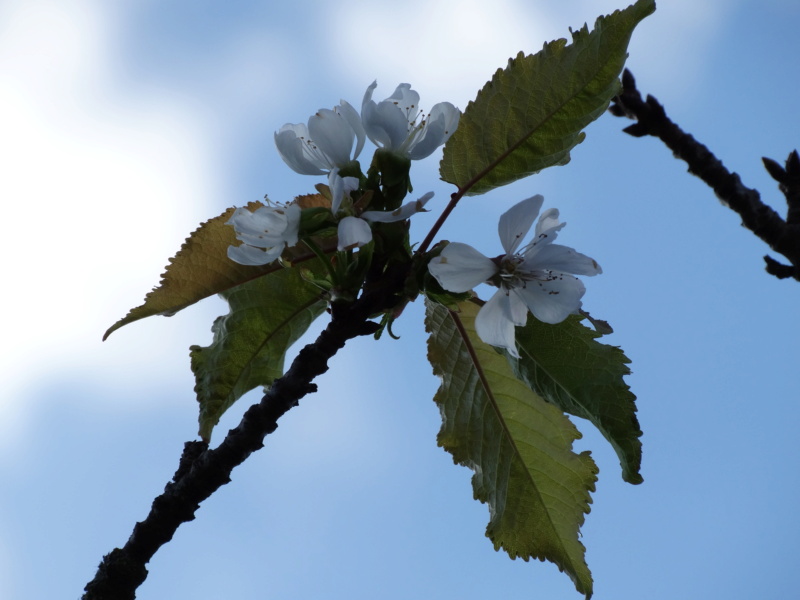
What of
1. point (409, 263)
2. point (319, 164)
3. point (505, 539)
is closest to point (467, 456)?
point (505, 539)

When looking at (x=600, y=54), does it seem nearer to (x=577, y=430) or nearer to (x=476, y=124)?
(x=476, y=124)

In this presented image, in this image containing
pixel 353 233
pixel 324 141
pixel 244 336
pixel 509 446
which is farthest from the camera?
pixel 509 446

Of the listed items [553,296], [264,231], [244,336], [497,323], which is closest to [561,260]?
[553,296]

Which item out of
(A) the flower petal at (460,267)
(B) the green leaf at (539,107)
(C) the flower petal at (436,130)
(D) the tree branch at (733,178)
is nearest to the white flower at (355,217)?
(A) the flower petal at (460,267)

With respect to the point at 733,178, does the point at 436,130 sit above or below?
below

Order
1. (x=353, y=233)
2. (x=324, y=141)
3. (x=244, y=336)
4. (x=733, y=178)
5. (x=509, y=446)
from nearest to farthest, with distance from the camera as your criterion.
→ (x=353, y=233)
(x=324, y=141)
(x=244, y=336)
(x=509, y=446)
(x=733, y=178)

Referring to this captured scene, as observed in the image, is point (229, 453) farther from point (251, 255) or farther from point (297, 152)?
point (297, 152)

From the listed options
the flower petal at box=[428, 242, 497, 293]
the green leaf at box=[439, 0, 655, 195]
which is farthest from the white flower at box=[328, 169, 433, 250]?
the green leaf at box=[439, 0, 655, 195]

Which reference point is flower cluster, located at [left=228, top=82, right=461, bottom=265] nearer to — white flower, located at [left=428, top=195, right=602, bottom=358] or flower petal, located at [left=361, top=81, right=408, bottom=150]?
flower petal, located at [left=361, top=81, right=408, bottom=150]
